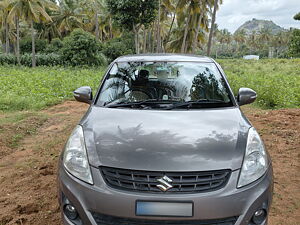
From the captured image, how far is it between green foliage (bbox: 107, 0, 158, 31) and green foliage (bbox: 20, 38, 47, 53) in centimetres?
1261

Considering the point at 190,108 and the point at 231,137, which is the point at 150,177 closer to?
the point at 231,137

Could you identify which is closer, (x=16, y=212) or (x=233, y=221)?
(x=233, y=221)

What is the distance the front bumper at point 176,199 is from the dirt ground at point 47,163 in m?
0.95

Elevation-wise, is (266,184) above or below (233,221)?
above

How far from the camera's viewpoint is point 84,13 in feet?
124

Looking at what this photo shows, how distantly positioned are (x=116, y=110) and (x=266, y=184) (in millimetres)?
1456

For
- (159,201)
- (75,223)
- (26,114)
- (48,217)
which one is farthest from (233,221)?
(26,114)

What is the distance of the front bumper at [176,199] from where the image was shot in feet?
6.24

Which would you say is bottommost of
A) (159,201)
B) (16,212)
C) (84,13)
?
(16,212)

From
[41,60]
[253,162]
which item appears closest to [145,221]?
[253,162]

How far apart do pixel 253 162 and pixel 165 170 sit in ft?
2.26

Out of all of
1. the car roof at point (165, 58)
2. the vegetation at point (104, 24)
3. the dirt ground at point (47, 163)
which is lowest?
the dirt ground at point (47, 163)

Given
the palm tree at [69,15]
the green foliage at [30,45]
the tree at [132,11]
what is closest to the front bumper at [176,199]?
the tree at [132,11]

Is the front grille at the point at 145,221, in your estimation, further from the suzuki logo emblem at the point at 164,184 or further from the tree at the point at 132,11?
the tree at the point at 132,11
